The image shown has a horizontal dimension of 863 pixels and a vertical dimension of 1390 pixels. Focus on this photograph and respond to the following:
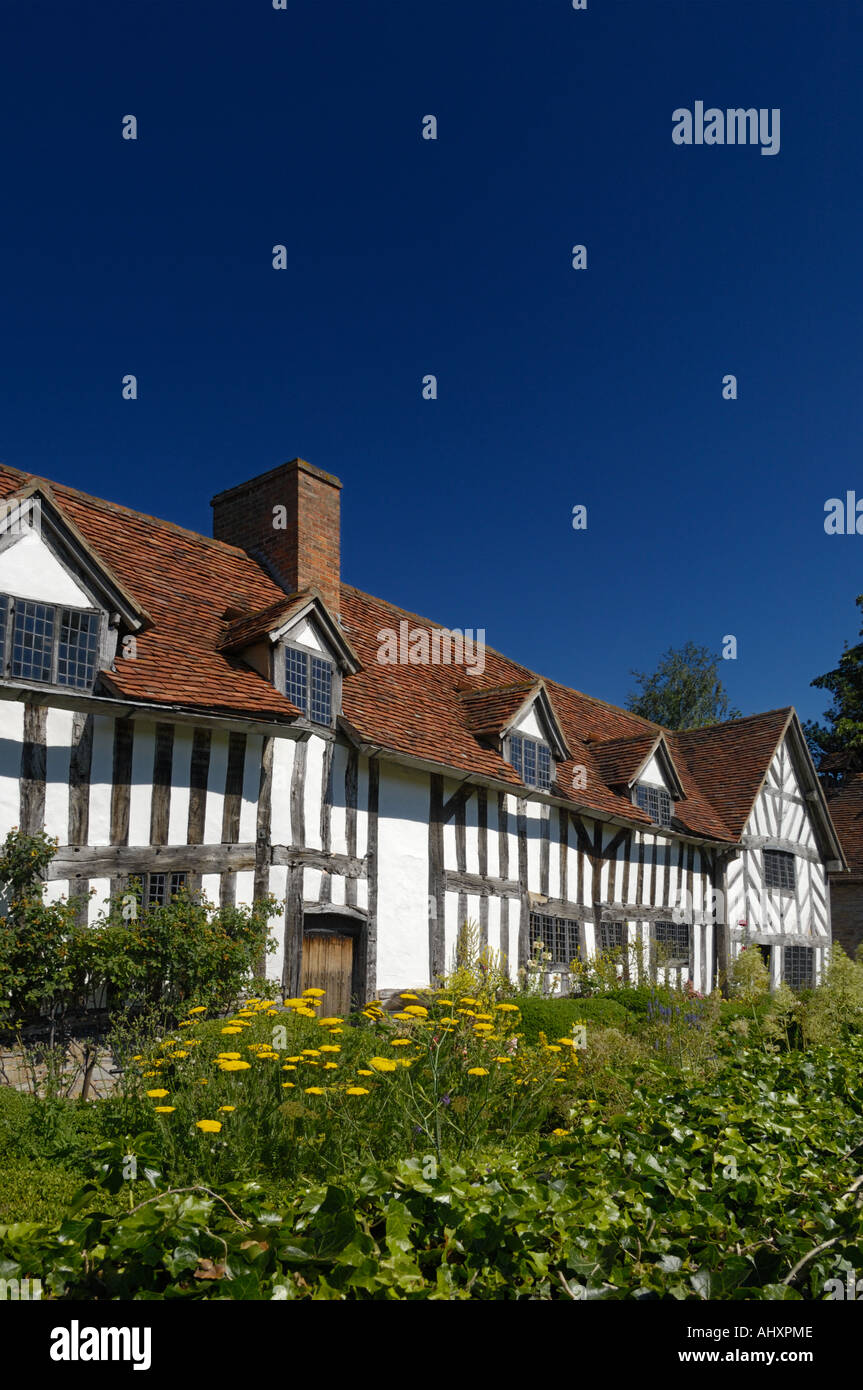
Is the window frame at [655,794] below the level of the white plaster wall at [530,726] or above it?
below

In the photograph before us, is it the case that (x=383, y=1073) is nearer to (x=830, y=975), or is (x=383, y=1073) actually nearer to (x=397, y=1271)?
(x=397, y=1271)

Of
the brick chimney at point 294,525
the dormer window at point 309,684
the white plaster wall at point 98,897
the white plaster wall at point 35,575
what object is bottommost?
the white plaster wall at point 98,897

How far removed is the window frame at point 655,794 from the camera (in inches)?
740

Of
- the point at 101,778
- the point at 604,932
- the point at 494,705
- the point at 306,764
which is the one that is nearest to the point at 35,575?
the point at 101,778

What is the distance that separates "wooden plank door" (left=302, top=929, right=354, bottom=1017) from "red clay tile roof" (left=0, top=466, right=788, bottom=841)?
2.60 meters

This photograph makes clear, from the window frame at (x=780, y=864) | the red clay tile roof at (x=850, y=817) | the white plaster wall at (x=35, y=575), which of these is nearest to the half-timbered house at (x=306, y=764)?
the white plaster wall at (x=35, y=575)

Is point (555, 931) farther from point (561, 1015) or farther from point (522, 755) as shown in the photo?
point (561, 1015)

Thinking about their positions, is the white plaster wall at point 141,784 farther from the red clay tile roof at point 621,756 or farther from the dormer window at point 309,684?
the red clay tile roof at point 621,756

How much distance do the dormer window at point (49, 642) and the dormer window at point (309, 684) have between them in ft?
8.83

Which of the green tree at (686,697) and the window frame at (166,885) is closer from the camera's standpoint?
the window frame at (166,885)

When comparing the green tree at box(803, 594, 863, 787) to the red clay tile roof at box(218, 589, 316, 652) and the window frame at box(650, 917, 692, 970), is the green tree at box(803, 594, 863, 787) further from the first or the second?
the red clay tile roof at box(218, 589, 316, 652)

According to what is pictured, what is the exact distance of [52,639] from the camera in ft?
31.8

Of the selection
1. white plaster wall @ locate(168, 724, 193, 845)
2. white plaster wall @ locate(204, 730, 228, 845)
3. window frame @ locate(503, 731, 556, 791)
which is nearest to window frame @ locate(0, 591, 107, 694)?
white plaster wall @ locate(168, 724, 193, 845)
